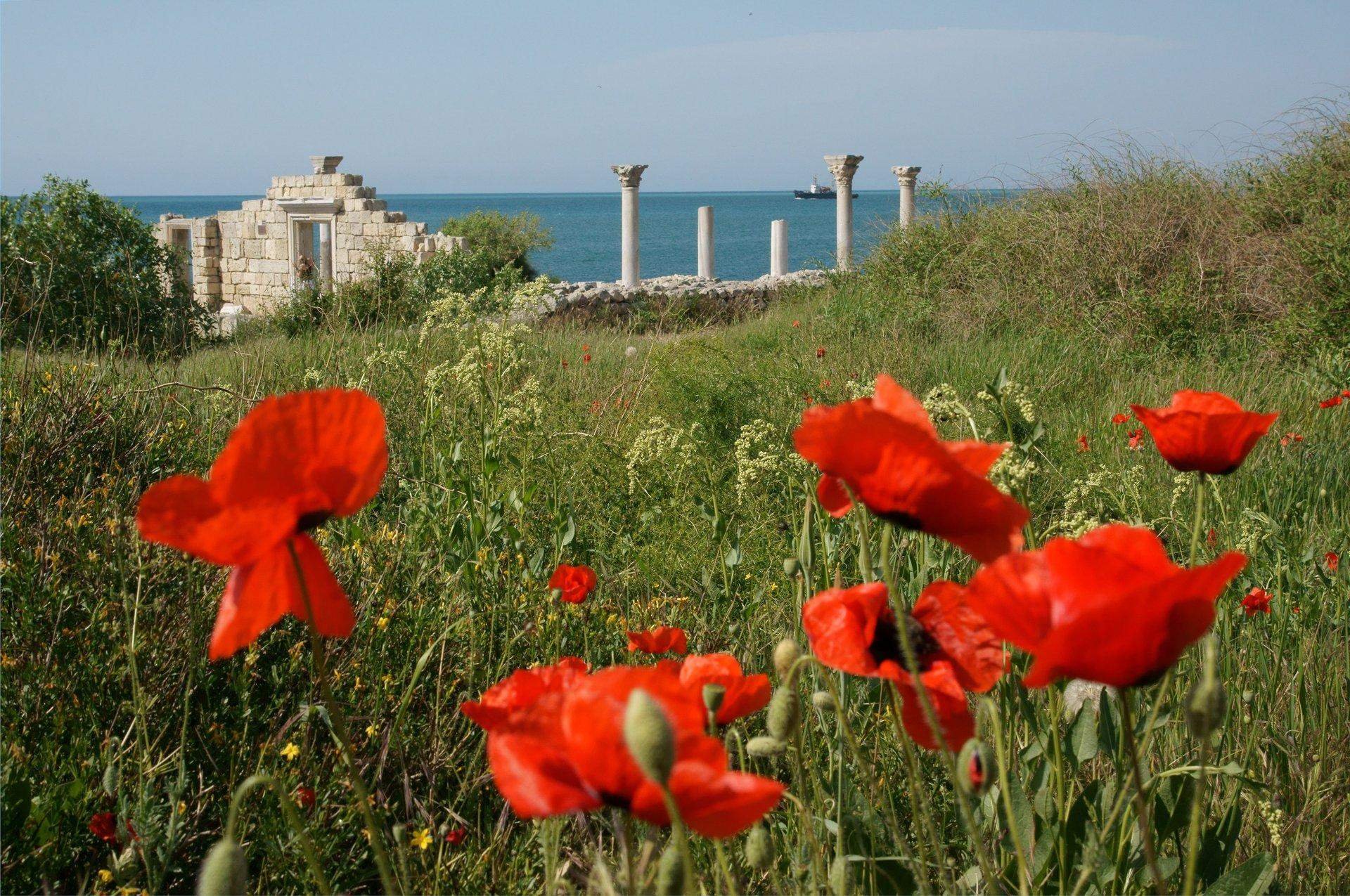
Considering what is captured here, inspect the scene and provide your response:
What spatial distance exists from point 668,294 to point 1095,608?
13952mm

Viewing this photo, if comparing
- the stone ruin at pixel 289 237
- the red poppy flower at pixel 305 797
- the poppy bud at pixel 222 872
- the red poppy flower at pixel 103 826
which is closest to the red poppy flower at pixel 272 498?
the poppy bud at pixel 222 872

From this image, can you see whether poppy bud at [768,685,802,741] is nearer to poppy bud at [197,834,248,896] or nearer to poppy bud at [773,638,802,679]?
poppy bud at [773,638,802,679]

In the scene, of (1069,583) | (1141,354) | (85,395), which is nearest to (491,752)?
(1069,583)

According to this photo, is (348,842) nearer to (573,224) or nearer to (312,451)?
(312,451)

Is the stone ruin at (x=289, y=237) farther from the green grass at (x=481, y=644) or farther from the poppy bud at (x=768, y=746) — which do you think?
the poppy bud at (x=768, y=746)

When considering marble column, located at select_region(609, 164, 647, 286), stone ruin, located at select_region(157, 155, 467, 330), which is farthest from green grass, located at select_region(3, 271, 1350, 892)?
stone ruin, located at select_region(157, 155, 467, 330)

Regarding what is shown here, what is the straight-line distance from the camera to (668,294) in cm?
1443

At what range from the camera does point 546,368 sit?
636 cm

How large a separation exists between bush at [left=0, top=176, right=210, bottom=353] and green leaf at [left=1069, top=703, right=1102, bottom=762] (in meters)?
10.5

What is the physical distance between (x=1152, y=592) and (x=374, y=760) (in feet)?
5.42

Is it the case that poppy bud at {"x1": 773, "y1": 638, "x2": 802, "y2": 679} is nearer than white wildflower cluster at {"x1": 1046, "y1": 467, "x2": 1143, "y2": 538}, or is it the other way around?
poppy bud at {"x1": 773, "y1": 638, "x2": 802, "y2": 679}

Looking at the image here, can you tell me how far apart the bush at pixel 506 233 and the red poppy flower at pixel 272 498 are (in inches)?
984

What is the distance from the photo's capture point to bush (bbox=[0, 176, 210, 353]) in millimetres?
11289

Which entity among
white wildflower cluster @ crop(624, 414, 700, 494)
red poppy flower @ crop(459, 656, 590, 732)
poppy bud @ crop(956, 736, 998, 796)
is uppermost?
red poppy flower @ crop(459, 656, 590, 732)
